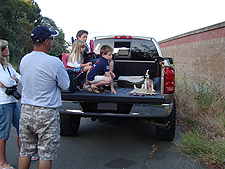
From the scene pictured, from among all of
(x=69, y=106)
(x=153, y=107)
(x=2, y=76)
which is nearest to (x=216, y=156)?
(x=153, y=107)

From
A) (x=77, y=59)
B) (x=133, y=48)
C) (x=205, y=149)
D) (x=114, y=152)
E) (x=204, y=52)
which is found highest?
(x=204, y=52)

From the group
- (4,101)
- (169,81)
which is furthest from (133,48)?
(4,101)

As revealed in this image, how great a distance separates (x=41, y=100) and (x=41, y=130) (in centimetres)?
31

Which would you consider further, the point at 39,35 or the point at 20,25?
the point at 20,25

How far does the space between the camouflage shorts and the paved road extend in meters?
0.98

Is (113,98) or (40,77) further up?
(40,77)

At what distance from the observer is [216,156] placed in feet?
10.4

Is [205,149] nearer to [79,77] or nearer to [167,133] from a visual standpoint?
[167,133]

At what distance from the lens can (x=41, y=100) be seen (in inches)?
89.8

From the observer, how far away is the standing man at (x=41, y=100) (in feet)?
7.43

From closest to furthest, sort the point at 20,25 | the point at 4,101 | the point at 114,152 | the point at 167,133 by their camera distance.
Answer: the point at 4,101, the point at 114,152, the point at 167,133, the point at 20,25

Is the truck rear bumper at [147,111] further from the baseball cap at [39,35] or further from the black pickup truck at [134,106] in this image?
the baseball cap at [39,35]

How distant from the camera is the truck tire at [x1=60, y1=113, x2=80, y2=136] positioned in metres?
4.09

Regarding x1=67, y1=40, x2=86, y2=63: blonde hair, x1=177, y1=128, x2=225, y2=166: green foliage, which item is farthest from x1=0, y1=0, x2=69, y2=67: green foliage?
x1=177, y1=128, x2=225, y2=166: green foliage
